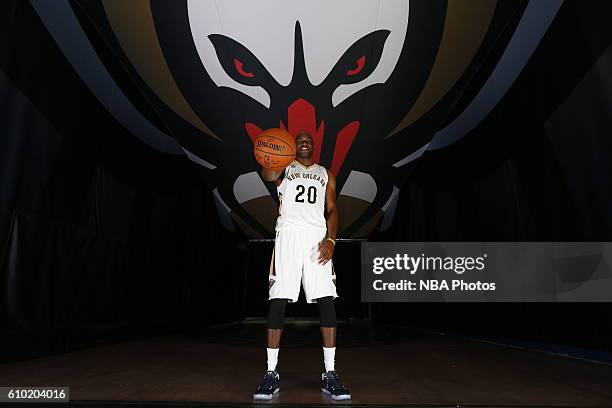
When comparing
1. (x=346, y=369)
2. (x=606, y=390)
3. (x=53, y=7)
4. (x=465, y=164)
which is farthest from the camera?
(x=465, y=164)

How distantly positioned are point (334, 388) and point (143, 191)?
358 cm

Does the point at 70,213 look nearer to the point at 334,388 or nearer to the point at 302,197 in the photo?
the point at 302,197

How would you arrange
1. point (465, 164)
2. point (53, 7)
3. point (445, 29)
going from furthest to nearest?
point (465, 164) → point (445, 29) → point (53, 7)

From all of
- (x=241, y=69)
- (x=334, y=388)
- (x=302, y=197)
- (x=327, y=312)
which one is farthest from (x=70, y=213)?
(x=334, y=388)

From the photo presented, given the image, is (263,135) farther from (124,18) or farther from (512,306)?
(512,306)

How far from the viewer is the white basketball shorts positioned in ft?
7.20

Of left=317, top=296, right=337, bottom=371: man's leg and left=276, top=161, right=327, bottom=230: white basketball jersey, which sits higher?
left=276, top=161, right=327, bottom=230: white basketball jersey

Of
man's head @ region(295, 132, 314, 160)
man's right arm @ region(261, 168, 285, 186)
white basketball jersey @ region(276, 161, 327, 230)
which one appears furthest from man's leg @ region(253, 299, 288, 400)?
man's head @ region(295, 132, 314, 160)

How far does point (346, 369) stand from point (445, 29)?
9.91ft

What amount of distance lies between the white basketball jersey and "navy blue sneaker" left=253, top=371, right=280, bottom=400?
0.73m

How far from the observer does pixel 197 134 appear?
5.53m

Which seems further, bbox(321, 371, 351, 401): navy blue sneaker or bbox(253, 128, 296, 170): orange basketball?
bbox(253, 128, 296, 170): orange basketball

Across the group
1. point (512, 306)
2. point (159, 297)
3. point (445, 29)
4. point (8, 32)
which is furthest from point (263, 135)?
point (159, 297)

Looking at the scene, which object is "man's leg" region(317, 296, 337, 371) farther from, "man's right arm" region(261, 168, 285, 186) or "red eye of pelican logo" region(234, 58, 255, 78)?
"red eye of pelican logo" region(234, 58, 255, 78)
